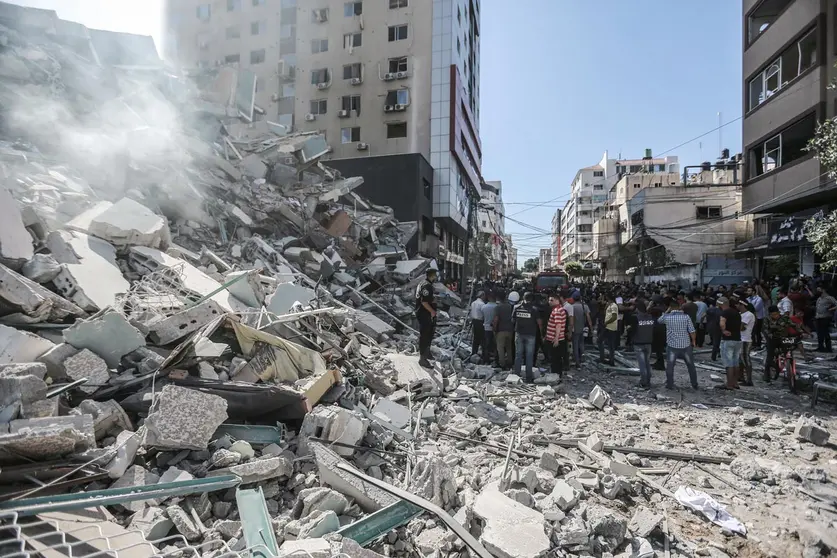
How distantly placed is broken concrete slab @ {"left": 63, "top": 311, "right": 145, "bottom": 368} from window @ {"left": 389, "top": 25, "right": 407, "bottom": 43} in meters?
30.6

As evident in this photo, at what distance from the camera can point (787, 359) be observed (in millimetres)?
7723

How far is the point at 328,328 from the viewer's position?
23.9 feet

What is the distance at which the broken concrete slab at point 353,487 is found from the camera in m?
3.22

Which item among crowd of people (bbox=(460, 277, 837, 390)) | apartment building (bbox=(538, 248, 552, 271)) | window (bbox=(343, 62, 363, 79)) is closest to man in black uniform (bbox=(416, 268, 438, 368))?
crowd of people (bbox=(460, 277, 837, 390))

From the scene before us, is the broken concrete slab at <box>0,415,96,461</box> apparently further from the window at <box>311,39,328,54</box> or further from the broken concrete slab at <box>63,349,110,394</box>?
the window at <box>311,39,328,54</box>

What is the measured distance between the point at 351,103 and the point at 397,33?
586 centimetres

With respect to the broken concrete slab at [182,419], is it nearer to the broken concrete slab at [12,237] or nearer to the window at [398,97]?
the broken concrete slab at [12,237]

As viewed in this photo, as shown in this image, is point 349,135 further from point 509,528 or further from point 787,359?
point 509,528

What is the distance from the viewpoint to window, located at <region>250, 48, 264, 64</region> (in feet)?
109

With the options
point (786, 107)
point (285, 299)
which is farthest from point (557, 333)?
point (786, 107)

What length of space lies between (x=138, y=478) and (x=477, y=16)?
47.3 m

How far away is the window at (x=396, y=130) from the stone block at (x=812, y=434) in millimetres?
27730

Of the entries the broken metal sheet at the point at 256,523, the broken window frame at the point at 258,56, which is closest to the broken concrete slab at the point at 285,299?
the broken metal sheet at the point at 256,523

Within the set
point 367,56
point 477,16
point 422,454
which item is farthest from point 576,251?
point 422,454
